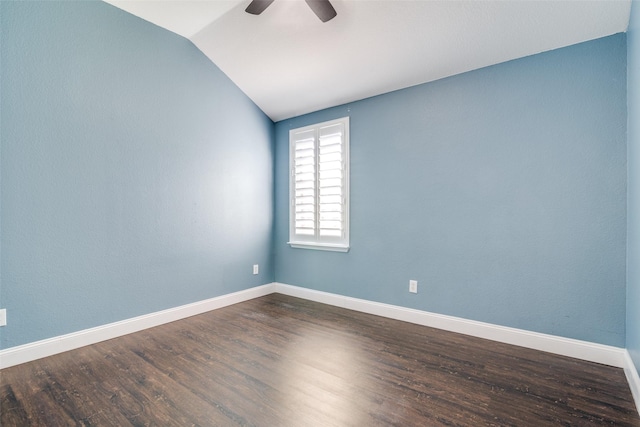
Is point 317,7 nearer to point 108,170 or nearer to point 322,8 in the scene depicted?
point 322,8

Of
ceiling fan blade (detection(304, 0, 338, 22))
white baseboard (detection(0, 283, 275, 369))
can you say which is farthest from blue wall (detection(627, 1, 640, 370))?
white baseboard (detection(0, 283, 275, 369))

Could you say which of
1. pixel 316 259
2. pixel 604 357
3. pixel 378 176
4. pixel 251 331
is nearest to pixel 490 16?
pixel 378 176

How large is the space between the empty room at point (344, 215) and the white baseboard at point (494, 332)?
1cm

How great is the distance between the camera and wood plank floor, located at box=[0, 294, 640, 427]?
1552 millimetres

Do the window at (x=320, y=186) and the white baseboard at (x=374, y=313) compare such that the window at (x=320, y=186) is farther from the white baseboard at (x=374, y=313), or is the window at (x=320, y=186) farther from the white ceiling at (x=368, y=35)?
the white baseboard at (x=374, y=313)

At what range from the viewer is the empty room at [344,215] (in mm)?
1810

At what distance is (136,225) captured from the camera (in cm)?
271

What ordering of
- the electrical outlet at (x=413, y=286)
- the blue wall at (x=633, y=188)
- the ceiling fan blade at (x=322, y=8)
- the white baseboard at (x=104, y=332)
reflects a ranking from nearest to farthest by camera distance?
the blue wall at (x=633, y=188) < the ceiling fan blade at (x=322, y=8) < the white baseboard at (x=104, y=332) < the electrical outlet at (x=413, y=286)

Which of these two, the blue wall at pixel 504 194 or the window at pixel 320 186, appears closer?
the blue wall at pixel 504 194

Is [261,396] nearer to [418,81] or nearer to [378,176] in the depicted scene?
[378,176]

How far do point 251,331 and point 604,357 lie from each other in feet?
8.86

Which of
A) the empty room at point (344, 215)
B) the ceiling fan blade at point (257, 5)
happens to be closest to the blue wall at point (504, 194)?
the empty room at point (344, 215)

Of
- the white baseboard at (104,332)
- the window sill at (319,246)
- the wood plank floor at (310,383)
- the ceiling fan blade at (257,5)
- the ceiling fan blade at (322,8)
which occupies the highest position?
the ceiling fan blade at (257,5)

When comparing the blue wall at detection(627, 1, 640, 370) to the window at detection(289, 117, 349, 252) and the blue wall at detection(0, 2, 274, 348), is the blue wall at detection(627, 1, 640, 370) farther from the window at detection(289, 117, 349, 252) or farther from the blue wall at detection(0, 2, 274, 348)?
the blue wall at detection(0, 2, 274, 348)
